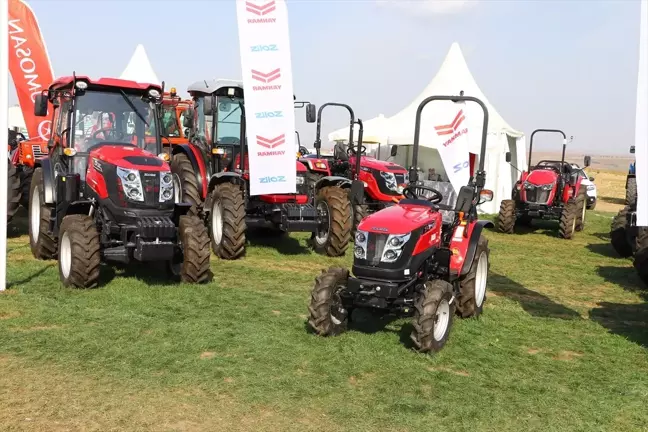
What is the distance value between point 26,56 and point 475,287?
410 inches

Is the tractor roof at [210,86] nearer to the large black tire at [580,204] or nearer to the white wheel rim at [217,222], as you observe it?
the white wheel rim at [217,222]

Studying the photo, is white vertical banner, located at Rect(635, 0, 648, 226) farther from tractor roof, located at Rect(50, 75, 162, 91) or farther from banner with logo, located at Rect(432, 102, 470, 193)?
tractor roof, located at Rect(50, 75, 162, 91)

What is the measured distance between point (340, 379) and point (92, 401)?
1.72 m

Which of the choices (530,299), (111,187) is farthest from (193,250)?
(530,299)

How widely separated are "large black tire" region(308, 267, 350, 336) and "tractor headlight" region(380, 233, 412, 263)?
0.44 m

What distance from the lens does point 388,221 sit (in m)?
5.71

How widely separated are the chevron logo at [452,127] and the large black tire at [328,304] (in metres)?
4.68

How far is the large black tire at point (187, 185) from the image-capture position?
33.9 ft

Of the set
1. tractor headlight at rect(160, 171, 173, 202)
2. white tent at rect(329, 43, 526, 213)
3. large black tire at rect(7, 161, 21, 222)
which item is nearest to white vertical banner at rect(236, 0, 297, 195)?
tractor headlight at rect(160, 171, 173, 202)

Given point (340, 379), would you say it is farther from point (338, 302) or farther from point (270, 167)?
point (270, 167)

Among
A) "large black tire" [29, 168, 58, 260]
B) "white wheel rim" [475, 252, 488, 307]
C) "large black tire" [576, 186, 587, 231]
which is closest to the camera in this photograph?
"white wheel rim" [475, 252, 488, 307]

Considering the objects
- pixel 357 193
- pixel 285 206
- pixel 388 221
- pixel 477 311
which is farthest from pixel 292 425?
pixel 285 206

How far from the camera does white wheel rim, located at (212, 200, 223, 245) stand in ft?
31.9

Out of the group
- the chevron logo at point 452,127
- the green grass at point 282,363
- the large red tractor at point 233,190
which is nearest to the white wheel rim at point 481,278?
the green grass at point 282,363
